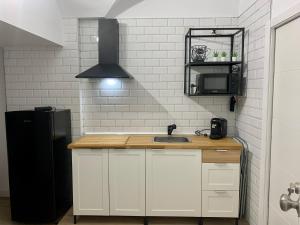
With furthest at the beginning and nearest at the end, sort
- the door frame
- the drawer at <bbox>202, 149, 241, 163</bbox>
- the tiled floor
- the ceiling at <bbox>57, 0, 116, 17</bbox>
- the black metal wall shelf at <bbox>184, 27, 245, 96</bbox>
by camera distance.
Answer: the ceiling at <bbox>57, 0, 116, 17</bbox>
the black metal wall shelf at <bbox>184, 27, 245, 96</bbox>
the tiled floor
the drawer at <bbox>202, 149, 241, 163</bbox>
the door frame

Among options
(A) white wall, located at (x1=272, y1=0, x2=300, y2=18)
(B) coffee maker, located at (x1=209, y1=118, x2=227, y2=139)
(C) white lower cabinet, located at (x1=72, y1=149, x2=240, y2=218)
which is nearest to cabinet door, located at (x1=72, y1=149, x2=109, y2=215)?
(C) white lower cabinet, located at (x1=72, y1=149, x2=240, y2=218)

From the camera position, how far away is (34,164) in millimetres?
2719

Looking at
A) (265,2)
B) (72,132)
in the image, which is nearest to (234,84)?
(265,2)

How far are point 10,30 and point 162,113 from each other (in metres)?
Answer: 1.90

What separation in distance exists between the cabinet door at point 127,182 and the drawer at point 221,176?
674mm

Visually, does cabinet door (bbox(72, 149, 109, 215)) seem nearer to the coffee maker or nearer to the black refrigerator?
the black refrigerator

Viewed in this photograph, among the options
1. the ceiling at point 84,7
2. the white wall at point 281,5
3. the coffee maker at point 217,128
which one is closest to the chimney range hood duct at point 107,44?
the ceiling at point 84,7

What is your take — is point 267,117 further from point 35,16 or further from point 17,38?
point 17,38

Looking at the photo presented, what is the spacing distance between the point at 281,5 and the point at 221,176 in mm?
1691

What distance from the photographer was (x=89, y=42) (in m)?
3.22

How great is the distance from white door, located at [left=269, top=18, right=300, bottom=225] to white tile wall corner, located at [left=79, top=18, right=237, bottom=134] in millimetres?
1139

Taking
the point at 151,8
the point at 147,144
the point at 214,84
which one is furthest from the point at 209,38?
the point at 147,144

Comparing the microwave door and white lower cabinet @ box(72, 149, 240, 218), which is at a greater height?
the microwave door

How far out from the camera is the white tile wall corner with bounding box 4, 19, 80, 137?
3.18m
